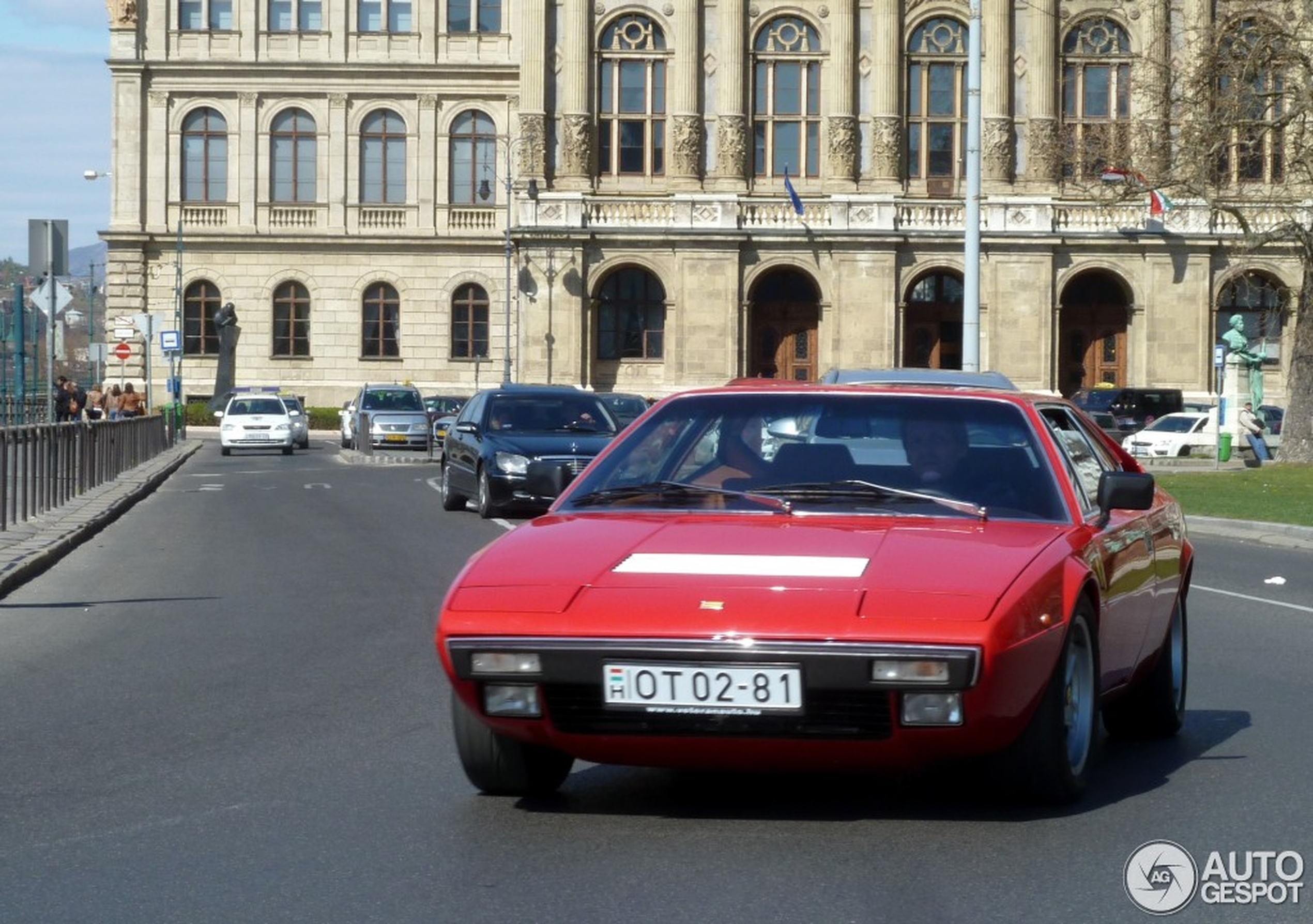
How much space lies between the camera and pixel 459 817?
6.96 metres

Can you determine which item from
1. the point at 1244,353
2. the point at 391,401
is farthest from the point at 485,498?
the point at 1244,353

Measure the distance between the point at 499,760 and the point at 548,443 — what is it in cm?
1813

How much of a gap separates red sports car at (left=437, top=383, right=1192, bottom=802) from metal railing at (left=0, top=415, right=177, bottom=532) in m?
13.9

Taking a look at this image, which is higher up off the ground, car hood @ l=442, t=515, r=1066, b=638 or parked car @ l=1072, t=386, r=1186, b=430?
parked car @ l=1072, t=386, r=1186, b=430

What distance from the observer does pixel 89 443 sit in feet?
102

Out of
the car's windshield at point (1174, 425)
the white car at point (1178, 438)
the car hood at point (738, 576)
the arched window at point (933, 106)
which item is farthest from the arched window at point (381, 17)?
the car hood at point (738, 576)

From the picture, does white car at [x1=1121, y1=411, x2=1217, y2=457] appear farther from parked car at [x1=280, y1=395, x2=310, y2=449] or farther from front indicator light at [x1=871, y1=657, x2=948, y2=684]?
front indicator light at [x1=871, y1=657, x2=948, y2=684]

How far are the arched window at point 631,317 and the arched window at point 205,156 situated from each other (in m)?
18.2

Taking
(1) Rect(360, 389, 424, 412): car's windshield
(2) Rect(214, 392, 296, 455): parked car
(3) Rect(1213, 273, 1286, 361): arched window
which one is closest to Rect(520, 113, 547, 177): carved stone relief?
(1) Rect(360, 389, 424, 412): car's windshield

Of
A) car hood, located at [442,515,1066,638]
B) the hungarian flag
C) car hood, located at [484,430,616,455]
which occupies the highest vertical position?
the hungarian flag

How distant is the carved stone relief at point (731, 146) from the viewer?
68.1 meters

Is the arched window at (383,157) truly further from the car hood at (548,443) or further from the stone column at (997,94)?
the car hood at (548,443)

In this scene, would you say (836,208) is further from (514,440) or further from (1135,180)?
(514,440)

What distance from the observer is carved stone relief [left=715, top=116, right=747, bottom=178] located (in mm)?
68062
